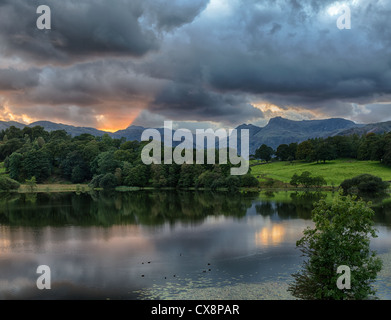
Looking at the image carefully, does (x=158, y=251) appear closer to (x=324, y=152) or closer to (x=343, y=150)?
(x=324, y=152)

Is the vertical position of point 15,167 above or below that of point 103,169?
above

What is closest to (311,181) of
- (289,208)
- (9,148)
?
(289,208)

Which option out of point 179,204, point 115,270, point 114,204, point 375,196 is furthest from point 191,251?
point 375,196

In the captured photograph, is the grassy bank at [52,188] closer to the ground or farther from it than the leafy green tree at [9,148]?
closer to the ground

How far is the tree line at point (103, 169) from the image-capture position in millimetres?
102875

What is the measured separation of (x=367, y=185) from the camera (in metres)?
78.6

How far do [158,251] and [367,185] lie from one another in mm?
60352

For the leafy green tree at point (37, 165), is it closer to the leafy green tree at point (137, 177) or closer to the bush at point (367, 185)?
the leafy green tree at point (137, 177)

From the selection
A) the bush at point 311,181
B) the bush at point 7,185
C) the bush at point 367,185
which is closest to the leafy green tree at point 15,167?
the bush at point 7,185

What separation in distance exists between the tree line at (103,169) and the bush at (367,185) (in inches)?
969

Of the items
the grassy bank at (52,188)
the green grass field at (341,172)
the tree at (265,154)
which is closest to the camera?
the green grass field at (341,172)

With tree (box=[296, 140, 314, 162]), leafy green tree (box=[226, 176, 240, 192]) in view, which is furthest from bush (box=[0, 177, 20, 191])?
tree (box=[296, 140, 314, 162])

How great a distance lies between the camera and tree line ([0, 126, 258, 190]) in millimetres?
102875
